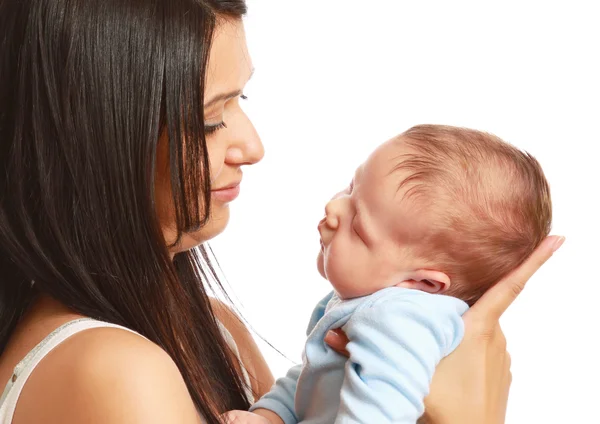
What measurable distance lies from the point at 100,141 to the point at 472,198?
2.12 feet

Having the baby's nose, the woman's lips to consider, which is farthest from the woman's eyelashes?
the baby's nose

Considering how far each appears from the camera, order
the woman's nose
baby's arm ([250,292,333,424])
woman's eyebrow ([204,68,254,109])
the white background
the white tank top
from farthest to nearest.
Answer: the white background
baby's arm ([250,292,333,424])
the woman's nose
woman's eyebrow ([204,68,254,109])
the white tank top

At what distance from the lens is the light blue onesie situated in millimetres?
1486

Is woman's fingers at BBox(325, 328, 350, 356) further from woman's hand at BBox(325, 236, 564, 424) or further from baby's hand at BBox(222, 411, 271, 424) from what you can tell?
baby's hand at BBox(222, 411, 271, 424)

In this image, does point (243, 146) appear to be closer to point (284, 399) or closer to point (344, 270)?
point (344, 270)

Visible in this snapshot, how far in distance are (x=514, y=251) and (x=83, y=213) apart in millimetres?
776

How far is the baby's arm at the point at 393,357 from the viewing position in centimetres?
148

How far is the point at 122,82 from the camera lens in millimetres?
1474

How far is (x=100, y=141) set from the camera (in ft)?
4.89

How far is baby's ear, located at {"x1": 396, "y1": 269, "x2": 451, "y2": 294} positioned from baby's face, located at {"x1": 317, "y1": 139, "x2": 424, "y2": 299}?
0.01 meters

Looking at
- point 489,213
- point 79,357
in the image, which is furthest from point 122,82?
point 489,213

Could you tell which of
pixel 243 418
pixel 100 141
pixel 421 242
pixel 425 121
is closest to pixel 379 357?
pixel 421 242

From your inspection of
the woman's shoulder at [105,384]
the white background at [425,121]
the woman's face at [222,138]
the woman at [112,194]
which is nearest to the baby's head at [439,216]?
the woman at [112,194]

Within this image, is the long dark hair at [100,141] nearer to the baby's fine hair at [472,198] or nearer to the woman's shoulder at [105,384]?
the woman's shoulder at [105,384]
